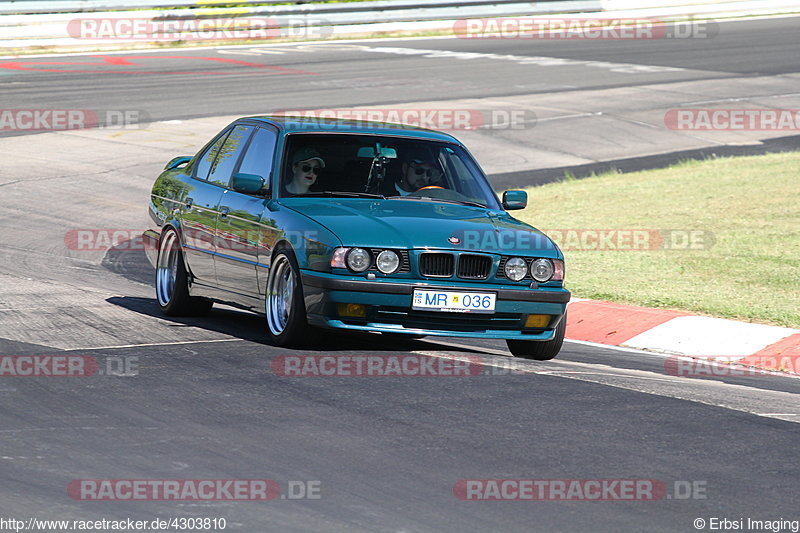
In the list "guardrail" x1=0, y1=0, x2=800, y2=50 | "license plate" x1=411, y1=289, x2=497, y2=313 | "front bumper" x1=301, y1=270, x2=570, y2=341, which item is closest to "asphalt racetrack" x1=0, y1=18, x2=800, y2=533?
"front bumper" x1=301, y1=270, x2=570, y2=341

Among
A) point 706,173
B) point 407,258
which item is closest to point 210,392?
point 407,258

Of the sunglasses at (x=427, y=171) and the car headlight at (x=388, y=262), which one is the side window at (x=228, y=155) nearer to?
the sunglasses at (x=427, y=171)

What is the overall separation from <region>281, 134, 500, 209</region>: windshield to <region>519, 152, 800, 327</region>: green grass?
271 cm

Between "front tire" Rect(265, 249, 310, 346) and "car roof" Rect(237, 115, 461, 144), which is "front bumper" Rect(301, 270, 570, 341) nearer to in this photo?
"front tire" Rect(265, 249, 310, 346)

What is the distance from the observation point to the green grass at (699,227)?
475 inches

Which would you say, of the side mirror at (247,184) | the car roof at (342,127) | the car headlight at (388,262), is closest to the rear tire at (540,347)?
the car headlight at (388,262)

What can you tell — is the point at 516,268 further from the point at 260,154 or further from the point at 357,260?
the point at 260,154

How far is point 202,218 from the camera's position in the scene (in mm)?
10406

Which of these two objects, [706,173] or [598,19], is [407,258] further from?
[598,19]

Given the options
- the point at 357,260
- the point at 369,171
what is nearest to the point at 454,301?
the point at 357,260

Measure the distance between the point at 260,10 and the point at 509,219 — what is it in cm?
2701

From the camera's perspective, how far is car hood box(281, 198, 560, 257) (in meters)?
8.70

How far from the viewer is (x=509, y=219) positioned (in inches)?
383

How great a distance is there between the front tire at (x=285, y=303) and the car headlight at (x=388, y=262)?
542 mm
